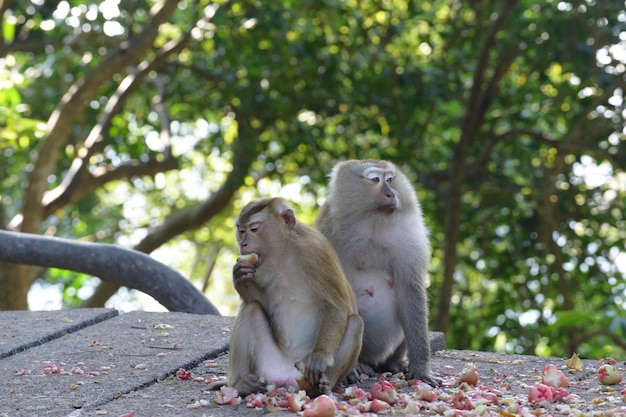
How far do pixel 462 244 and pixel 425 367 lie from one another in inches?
226

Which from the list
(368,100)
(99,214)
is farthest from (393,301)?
(99,214)

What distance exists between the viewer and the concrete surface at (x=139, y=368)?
10.0ft

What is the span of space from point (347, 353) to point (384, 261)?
0.69 meters

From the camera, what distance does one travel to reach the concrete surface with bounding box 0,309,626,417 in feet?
10.0

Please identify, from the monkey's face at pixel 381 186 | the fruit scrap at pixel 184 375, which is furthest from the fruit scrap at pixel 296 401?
the monkey's face at pixel 381 186

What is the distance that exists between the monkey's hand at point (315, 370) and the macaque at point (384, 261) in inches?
25.1

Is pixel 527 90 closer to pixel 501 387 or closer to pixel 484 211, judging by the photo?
pixel 484 211

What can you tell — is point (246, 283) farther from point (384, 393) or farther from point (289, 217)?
point (384, 393)

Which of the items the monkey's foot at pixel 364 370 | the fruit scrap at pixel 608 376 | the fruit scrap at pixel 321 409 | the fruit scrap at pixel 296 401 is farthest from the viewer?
the monkey's foot at pixel 364 370

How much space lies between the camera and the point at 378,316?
381 cm

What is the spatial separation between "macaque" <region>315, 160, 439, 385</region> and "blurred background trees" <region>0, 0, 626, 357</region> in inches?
146

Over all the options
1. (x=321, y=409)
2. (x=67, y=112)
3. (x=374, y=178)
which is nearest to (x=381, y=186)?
(x=374, y=178)

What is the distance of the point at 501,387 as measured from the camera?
138 inches

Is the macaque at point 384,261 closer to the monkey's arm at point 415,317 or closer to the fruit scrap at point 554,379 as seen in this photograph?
the monkey's arm at point 415,317
